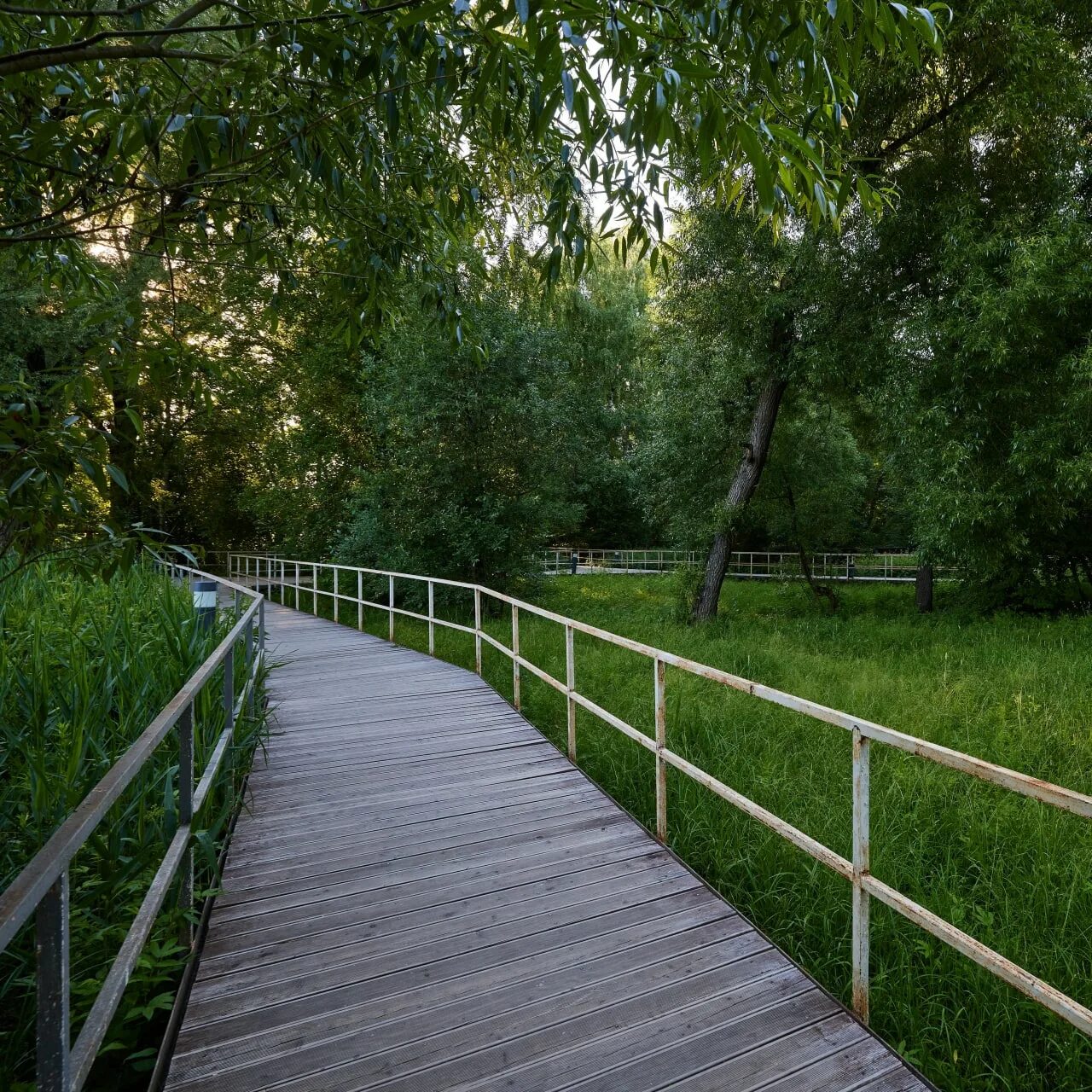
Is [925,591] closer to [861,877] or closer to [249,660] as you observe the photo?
[249,660]

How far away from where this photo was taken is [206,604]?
5727 millimetres

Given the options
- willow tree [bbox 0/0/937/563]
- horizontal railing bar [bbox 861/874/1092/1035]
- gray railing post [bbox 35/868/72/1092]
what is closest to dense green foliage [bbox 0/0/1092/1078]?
willow tree [bbox 0/0/937/563]

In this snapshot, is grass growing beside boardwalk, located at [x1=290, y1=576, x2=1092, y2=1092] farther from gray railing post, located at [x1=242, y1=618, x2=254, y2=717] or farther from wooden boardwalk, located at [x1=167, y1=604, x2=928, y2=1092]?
gray railing post, located at [x1=242, y1=618, x2=254, y2=717]

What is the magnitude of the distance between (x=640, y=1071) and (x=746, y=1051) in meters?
0.36

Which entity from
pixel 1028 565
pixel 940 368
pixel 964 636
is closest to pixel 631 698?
pixel 940 368

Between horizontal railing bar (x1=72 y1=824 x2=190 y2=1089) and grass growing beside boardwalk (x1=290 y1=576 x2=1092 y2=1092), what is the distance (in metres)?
2.48

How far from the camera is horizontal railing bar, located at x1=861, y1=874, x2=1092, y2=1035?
73.2 inches

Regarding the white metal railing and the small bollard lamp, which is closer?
the small bollard lamp

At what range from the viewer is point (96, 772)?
11.5ft

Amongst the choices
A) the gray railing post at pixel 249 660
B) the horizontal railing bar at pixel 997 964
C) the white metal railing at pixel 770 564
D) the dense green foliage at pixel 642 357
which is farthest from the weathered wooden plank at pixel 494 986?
the white metal railing at pixel 770 564

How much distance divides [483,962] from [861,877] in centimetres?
144

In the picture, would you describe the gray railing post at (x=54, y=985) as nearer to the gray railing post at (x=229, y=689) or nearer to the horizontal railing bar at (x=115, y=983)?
the horizontal railing bar at (x=115, y=983)

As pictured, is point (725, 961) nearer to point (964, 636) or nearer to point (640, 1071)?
point (640, 1071)

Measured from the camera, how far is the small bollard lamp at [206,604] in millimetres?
5625
